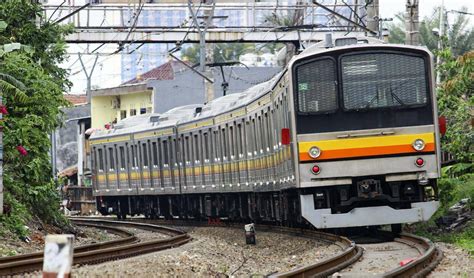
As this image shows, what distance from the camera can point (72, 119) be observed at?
6669 cm

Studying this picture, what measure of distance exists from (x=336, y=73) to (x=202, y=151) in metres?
11.3

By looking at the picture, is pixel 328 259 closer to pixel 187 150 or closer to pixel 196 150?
pixel 196 150

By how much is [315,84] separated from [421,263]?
18.1 feet

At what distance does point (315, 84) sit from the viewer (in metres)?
17.2

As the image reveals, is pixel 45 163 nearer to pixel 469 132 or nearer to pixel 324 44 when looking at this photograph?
pixel 324 44

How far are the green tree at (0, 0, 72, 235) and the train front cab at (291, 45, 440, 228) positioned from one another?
467 cm

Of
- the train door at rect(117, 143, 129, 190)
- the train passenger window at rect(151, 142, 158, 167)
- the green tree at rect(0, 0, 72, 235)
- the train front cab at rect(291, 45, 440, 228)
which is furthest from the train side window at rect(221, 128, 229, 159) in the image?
the train front cab at rect(291, 45, 440, 228)

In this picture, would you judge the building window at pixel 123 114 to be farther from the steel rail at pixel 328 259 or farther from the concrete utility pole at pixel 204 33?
the steel rail at pixel 328 259

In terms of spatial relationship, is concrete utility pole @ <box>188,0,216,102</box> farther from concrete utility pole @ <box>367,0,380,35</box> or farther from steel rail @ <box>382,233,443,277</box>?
steel rail @ <box>382,233,443,277</box>

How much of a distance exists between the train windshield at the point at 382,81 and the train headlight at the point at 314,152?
0.72 m

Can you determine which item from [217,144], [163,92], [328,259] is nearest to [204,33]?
[217,144]

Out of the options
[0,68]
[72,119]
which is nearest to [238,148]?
[0,68]

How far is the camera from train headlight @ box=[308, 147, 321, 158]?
1672 centimetres

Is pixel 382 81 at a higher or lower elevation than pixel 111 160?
higher
